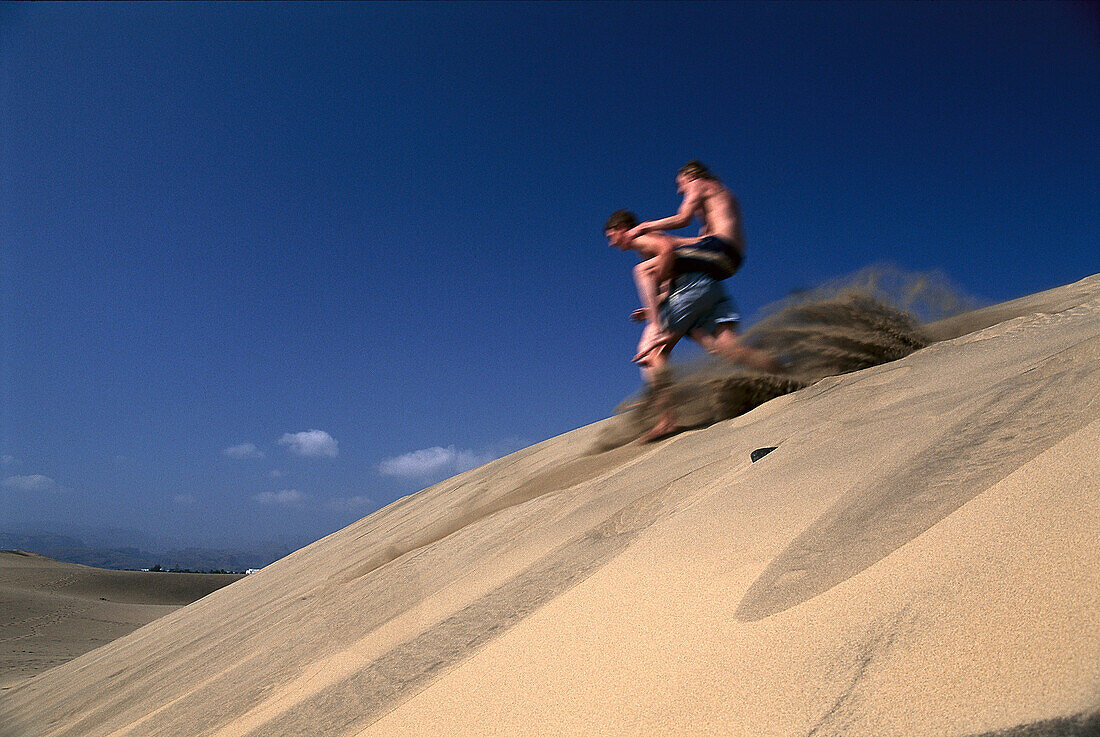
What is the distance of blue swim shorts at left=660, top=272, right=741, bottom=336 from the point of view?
2.95 metres

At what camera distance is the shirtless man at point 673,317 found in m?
2.91

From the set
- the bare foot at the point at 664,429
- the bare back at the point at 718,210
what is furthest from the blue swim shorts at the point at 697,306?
the bare foot at the point at 664,429

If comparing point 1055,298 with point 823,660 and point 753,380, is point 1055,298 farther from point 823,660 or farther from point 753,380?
point 823,660

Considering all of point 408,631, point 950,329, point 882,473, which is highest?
point 950,329

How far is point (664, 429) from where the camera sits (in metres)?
2.91

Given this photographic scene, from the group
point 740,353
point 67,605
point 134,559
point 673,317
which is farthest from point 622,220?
point 134,559

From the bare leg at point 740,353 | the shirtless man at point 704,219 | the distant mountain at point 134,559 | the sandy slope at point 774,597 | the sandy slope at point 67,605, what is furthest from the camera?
the distant mountain at point 134,559

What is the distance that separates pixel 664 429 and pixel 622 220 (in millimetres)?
1172

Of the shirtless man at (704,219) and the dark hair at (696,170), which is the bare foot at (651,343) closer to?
the shirtless man at (704,219)

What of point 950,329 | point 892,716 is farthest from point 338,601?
point 950,329

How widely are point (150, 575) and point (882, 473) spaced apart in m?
21.5

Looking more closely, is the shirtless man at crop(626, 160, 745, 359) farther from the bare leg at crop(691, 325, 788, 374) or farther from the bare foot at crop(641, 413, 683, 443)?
the bare foot at crop(641, 413, 683, 443)

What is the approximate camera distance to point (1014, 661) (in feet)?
2.21

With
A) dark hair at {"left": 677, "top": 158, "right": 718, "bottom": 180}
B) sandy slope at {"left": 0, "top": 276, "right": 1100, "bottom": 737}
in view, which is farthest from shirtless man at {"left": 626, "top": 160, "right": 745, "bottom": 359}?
sandy slope at {"left": 0, "top": 276, "right": 1100, "bottom": 737}
